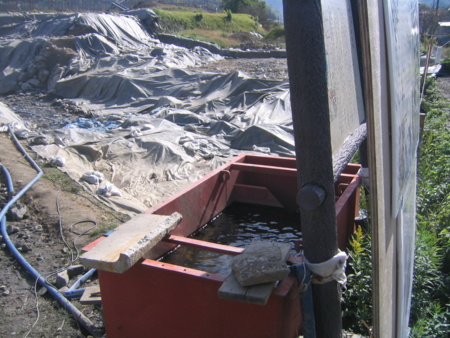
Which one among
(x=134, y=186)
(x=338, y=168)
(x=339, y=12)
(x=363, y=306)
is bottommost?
(x=134, y=186)

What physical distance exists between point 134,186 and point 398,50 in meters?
6.63

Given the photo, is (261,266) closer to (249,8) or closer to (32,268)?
(32,268)

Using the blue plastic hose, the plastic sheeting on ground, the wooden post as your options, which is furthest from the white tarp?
the wooden post

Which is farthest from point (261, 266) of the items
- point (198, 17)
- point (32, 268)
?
point (198, 17)

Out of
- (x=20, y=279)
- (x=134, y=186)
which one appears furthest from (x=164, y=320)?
(x=134, y=186)

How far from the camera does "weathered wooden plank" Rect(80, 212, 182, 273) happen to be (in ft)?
7.69

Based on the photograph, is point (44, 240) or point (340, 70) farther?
point (44, 240)

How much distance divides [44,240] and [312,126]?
15.2 feet

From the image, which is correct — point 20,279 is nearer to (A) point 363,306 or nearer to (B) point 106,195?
(B) point 106,195

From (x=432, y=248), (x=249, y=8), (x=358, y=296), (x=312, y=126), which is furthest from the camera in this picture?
(x=249, y=8)

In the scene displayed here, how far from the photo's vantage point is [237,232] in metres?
4.36

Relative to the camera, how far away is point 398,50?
1.72 m

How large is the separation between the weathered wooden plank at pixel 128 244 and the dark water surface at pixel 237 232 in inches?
37.4

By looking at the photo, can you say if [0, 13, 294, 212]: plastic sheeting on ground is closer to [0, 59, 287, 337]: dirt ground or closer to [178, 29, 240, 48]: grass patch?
[0, 59, 287, 337]: dirt ground
